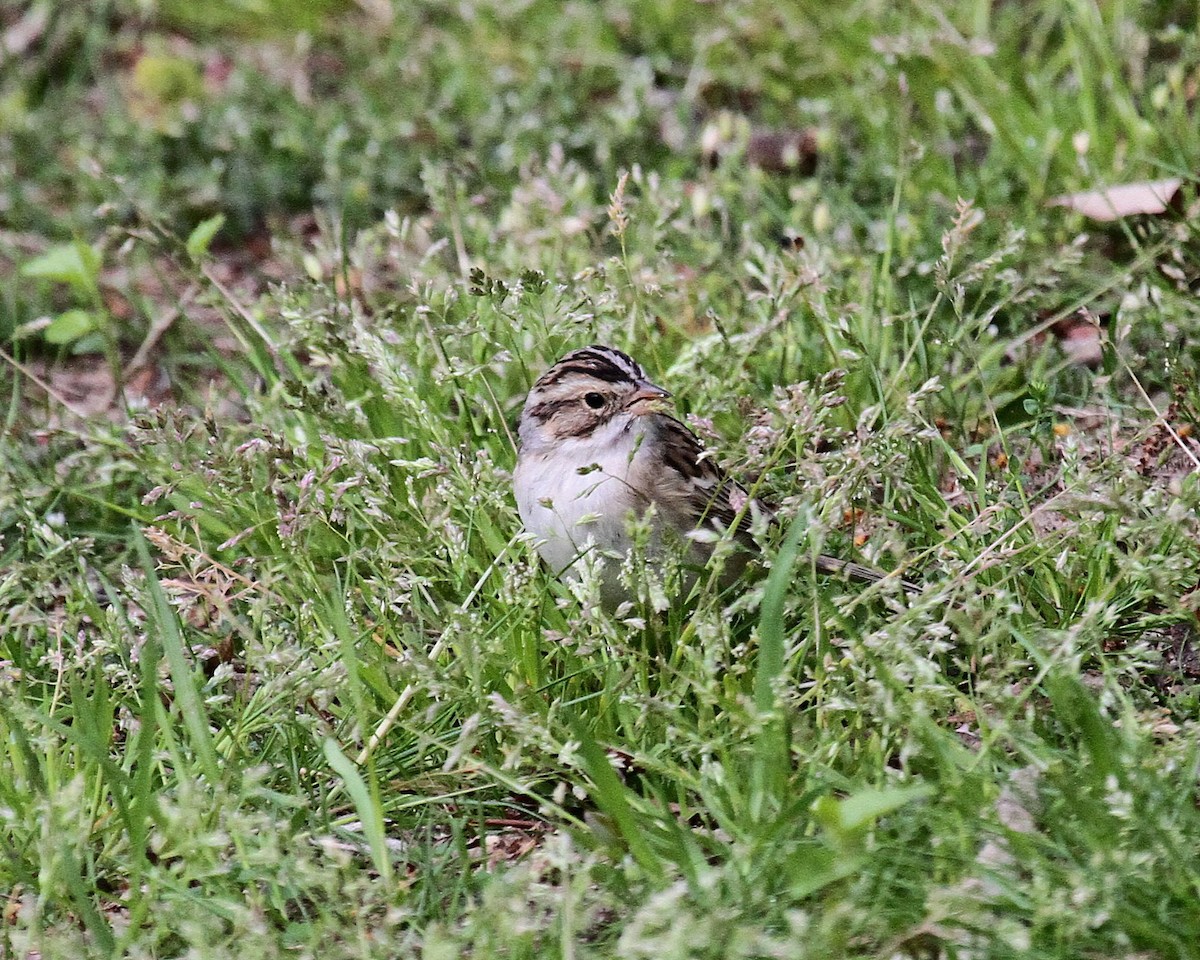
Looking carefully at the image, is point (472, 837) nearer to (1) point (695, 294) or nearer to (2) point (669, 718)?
(2) point (669, 718)

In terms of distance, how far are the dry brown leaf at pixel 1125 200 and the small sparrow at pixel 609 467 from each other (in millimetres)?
1792

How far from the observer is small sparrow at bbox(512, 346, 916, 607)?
13.5ft

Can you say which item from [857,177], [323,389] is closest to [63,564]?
[323,389]

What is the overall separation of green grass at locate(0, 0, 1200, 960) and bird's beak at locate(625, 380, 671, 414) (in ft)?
0.86

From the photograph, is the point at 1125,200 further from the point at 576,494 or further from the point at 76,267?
the point at 76,267

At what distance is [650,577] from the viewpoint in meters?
3.47

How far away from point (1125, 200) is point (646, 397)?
82.6 inches

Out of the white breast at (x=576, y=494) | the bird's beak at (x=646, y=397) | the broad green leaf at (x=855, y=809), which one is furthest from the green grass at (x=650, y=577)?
the bird's beak at (x=646, y=397)

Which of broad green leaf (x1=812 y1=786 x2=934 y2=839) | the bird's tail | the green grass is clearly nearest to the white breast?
the green grass

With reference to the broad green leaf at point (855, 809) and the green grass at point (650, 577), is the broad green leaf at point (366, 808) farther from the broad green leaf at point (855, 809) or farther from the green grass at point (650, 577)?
the broad green leaf at point (855, 809)

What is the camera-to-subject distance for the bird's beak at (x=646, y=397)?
4.30 meters

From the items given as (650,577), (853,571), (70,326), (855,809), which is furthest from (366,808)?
(70,326)

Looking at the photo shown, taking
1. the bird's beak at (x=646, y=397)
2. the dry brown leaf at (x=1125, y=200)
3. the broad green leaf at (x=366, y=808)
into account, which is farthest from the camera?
the dry brown leaf at (x=1125, y=200)

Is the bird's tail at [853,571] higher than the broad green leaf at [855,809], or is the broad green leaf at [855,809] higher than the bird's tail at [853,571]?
the broad green leaf at [855,809]
